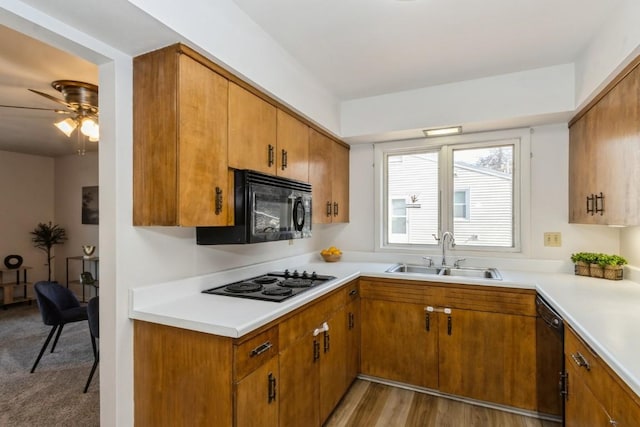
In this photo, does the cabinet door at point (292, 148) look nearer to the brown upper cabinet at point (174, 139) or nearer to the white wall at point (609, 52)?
the brown upper cabinet at point (174, 139)

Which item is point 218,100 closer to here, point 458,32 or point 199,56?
point 199,56

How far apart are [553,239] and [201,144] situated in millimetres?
2769

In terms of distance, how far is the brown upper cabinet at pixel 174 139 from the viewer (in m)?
1.50

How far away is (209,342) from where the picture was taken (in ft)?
4.52

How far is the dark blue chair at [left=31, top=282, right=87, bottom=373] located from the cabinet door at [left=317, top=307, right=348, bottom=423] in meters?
2.23

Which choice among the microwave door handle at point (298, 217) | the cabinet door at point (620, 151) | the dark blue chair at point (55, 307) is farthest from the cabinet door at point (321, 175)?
the dark blue chair at point (55, 307)

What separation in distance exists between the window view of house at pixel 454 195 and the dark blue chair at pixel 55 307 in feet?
9.73

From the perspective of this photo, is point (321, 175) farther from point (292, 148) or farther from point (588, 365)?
point (588, 365)

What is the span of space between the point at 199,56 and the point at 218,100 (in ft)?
0.71

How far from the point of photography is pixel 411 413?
7.38 ft

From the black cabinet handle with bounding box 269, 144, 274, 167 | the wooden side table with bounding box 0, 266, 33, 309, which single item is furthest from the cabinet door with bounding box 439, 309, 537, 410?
the wooden side table with bounding box 0, 266, 33, 309

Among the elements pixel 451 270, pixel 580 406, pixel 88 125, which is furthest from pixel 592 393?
pixel 88 125

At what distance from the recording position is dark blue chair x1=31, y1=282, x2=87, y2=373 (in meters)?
2.77

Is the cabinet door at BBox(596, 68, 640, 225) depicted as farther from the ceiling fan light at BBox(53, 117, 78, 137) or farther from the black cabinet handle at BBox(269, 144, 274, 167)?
the ceiling fan light at BBox(53, 117, 78, 137)
